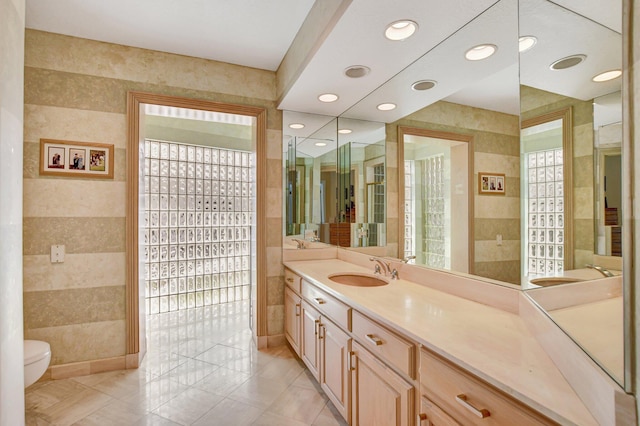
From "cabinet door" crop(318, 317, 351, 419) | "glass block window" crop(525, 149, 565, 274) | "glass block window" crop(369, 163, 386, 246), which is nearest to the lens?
"glass block window" crop(525, 149, 565, 274)

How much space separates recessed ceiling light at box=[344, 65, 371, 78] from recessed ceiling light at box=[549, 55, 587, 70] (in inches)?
51.0

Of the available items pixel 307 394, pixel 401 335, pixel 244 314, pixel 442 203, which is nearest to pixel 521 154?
pixel 442 203

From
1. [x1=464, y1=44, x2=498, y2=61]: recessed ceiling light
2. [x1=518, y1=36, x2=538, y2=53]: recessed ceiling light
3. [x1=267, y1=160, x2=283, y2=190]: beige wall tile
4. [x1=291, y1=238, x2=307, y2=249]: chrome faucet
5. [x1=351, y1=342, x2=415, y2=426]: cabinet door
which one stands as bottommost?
[x1=351, y1=342, x2=415, y2=426]: cabinet door

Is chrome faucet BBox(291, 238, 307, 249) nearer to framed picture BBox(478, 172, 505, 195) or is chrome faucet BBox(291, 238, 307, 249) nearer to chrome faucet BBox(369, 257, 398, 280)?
chrome faucet BBox(369, 257, 398, 280)

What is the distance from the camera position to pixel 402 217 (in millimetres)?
2154

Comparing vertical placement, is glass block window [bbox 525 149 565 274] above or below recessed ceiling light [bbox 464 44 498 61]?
below

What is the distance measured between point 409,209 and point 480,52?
0.99 m

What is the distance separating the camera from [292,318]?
2779 millimetres

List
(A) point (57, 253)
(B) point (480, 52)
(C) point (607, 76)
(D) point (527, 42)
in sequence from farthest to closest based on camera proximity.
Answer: (A) point (57, 253) → (B) point (480, 52) → (D) point (527, 42) → (C) point (607, 76)

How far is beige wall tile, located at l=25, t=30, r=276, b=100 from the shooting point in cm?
236

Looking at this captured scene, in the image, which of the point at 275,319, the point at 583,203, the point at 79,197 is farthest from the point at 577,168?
the point at 79,197

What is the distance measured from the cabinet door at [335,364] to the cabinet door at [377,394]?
0.27ft

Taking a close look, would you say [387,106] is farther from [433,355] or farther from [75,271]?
[75,271]

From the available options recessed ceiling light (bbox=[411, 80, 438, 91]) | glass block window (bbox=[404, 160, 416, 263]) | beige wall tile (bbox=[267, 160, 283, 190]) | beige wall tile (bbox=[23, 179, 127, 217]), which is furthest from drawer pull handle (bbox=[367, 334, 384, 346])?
beige wall tile (bbox=[23, 179, 127, 217])
